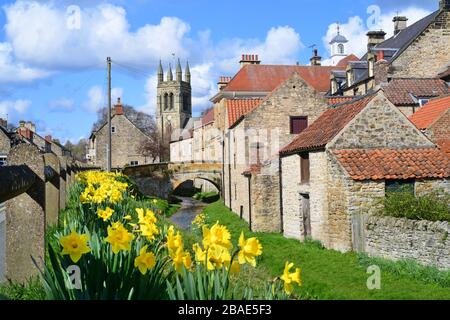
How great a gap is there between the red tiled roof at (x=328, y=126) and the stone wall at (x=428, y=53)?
1701 cm

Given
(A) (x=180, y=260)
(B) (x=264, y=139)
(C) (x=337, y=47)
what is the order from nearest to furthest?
1. (A) (x=180, y=260)
2. (B) (x=264, y=139)
3. (C) (x=337, y=47)

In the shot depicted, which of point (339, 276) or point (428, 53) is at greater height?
point (428, 53)

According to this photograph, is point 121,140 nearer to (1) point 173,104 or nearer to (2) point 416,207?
(2) point 416,207

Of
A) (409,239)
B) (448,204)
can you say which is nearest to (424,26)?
(448,204)

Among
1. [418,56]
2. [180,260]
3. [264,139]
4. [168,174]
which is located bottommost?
[180,260]

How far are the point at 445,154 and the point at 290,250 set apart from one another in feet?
20.5

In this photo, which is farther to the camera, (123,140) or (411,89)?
(123,140)

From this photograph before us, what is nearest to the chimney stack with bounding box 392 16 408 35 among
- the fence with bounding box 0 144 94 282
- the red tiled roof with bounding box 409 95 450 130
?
the red tiled roof with bounding box 409 95 450 130

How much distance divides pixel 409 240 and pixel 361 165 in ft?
12.3

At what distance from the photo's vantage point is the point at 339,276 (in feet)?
46.8

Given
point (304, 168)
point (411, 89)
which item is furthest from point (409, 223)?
point (411, 89)

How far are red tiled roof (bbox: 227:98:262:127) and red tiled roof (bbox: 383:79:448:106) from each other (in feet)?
26.1

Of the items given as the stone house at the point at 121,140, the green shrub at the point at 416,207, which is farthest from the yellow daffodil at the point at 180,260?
the stone house at the point at 121,140

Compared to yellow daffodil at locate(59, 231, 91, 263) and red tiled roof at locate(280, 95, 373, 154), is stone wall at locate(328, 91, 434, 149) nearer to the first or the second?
red tiled roof at locate(280, 95, 373, 154)
